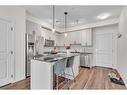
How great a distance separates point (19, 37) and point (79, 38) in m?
4.06

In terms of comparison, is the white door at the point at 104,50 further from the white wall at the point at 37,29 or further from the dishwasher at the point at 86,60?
the white wall at the point at 37,29

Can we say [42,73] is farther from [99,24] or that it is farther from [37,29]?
[99,24]

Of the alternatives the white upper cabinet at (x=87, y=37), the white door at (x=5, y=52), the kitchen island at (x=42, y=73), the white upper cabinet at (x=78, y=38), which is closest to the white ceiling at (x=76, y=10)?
the white door at (x=5, y=52)

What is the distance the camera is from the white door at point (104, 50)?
568 centimetres

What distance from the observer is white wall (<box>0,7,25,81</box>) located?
327cm

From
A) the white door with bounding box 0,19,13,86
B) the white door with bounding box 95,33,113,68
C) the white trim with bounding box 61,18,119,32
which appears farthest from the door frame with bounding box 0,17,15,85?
the white door with bounding box 95,33,113,68

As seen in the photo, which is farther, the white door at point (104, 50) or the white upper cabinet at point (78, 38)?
the white upper cabinet at point (78, 38)

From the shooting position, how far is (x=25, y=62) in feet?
12.4

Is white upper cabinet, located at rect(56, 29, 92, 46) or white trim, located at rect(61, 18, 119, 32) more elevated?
white trim, located at rect(61, 18, 119, 32)

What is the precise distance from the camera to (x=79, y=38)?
650 cm

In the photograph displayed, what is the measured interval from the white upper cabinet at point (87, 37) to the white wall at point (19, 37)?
391 cm

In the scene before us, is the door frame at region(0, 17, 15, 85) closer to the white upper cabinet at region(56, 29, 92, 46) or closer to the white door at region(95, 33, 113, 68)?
the white upper cabinet at region(56, 29, 92, 46)

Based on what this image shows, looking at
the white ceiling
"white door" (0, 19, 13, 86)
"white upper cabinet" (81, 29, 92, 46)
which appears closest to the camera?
"white door" (0, 19, 13, 86)

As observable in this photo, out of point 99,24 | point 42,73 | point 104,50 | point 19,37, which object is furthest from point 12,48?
point 104,50
